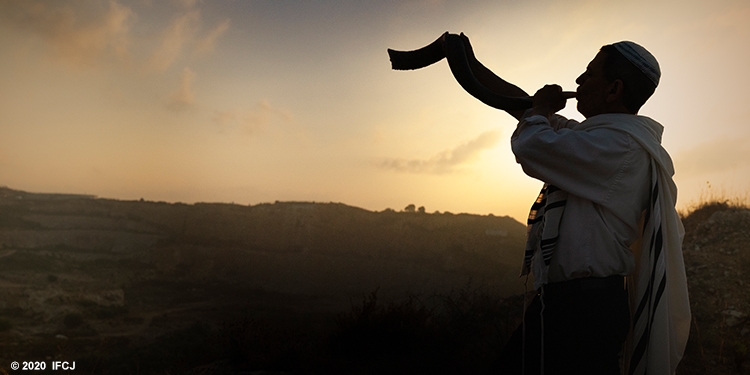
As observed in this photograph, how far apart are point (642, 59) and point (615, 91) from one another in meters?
0.14

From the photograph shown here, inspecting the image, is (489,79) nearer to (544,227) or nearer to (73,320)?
(544,227)

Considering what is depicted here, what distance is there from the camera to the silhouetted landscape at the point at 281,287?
226 inches

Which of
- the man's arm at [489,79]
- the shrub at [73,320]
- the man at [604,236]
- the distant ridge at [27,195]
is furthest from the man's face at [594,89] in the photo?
the distant ridge at [27,195]

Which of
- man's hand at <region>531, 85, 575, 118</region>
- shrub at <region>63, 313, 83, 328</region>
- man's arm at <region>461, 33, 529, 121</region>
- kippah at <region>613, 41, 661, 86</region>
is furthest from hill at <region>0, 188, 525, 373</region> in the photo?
kippah at <region>613, 41, 661, 86</region>

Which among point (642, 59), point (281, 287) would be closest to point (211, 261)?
point (281, 287)

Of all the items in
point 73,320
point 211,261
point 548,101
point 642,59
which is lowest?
point 73,320

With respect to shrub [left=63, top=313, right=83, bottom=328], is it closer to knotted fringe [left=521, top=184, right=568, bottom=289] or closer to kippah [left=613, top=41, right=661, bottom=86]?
knotted fringe [left=521, top=184, right=568, bottom=289]

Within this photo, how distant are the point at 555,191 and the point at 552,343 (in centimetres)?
55

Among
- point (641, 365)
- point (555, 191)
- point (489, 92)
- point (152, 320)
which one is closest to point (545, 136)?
point (555, 191)

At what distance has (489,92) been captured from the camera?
6.03ft

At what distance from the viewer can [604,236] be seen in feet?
5.01

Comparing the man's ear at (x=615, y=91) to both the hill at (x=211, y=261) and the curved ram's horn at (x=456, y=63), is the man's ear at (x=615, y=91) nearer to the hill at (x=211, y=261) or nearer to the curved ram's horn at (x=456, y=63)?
the curved ram's horn at (x=456, y=63)

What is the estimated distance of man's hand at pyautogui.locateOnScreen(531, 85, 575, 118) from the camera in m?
1.66

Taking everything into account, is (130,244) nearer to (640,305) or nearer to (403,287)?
(403,287)
